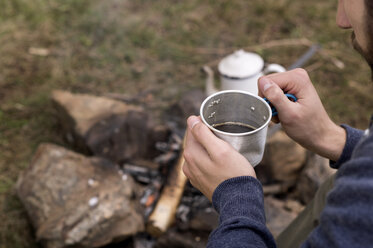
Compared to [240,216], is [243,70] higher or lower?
lower

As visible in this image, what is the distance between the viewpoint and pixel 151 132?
286 centimetres

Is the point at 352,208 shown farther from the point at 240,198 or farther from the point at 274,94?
the point at 274,94

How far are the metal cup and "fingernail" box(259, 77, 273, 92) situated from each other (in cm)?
10

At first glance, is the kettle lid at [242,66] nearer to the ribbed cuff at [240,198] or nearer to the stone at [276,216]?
the stone at [276,216]

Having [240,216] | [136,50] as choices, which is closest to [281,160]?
[240,216]

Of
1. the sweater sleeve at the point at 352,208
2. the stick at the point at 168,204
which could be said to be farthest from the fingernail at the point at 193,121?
the stick at the point at 168,204

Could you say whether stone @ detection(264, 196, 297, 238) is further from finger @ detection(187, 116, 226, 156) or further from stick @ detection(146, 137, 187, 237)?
finger @ detection(187, 116, 226, 156)

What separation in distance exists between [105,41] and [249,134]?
3483 millimetres

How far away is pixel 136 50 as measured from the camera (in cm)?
417

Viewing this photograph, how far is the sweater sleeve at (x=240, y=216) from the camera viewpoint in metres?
1.01

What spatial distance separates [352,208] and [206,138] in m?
0.51

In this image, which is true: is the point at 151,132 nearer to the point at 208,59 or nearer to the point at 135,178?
the point at 135,178

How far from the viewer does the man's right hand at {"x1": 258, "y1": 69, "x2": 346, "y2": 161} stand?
4.53 feet

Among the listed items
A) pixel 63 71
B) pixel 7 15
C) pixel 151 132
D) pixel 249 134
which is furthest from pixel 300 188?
pixel 7 15
